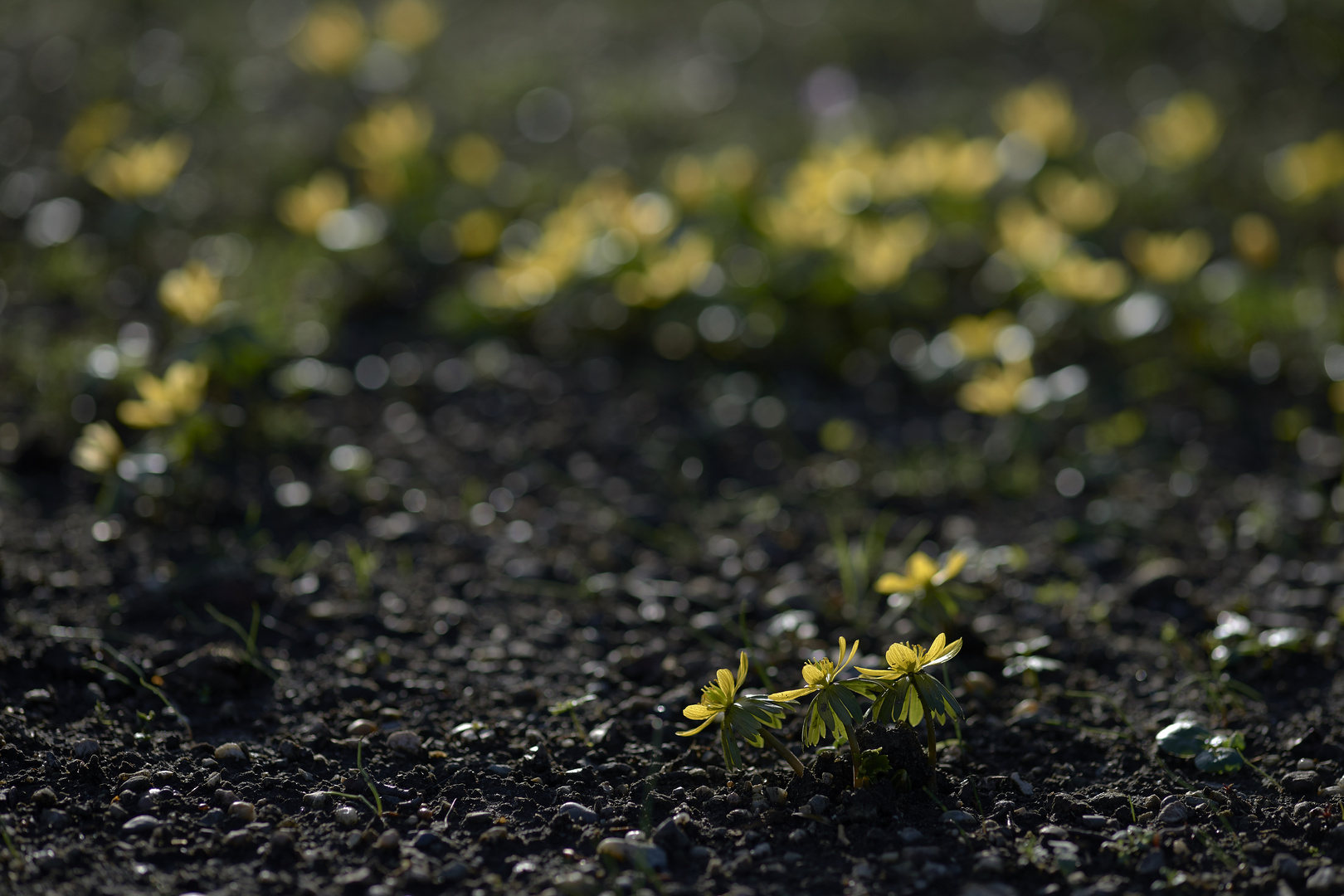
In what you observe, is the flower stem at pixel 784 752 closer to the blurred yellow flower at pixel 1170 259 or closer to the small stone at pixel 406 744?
the small stone at pixel 406 744

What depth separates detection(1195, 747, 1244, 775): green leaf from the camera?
2041 millimetres

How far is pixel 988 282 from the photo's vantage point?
422cm

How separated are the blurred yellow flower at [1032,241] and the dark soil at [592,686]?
90 cm

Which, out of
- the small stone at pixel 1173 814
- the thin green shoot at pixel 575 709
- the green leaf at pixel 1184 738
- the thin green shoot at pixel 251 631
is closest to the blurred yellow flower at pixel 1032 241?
the green leaf at pixel 1184 738

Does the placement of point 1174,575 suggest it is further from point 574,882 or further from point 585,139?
point 585,139

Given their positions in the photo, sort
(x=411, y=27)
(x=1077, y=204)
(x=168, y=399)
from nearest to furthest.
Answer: (x=168, y=399)
(x=1077, y=204)
(x=411, y=27)

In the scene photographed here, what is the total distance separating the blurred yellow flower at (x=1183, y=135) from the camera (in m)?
4.75

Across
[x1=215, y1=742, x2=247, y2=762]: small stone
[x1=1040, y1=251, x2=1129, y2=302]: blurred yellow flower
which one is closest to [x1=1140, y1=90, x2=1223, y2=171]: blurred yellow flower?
[x1=1040, y1=251, x2=1129, y2=302]: blurred yellow flower

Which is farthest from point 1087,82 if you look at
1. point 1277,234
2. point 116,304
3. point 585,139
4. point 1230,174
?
Result: point 116,304

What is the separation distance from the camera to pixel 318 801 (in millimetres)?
1960

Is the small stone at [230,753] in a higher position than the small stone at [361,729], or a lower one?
lower

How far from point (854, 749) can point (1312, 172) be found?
356 cm

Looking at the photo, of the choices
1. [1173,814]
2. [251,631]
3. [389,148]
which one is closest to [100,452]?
[251,631]

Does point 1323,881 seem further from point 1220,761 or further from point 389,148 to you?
point 389,148
